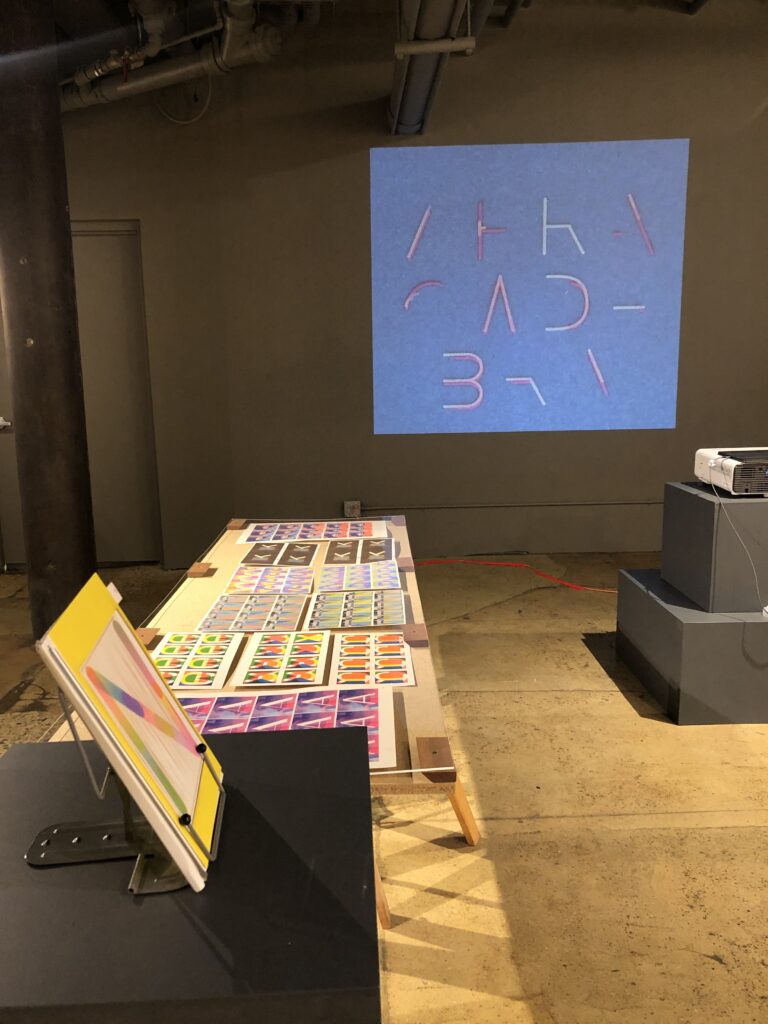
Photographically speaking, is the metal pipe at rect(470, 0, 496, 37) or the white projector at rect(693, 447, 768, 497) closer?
the white projector at rect(693, 447, 768, 497)

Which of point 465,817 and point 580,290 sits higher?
point 580,290

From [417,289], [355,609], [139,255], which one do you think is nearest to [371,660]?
[355,609]

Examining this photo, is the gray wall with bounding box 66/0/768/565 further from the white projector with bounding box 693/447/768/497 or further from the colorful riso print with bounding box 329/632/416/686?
the colorful riso print with bounding box 329/632/416/686

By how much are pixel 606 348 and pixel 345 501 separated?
1.86 m

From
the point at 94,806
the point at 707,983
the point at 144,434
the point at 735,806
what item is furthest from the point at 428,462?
the point at 94,806

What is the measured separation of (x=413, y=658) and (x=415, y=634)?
12 centimetres

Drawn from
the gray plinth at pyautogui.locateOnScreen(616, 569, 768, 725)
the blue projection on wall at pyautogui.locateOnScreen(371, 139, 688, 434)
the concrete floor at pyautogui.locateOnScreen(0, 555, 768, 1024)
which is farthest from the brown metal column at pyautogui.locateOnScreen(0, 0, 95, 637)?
the gray plinth at pyautogui.locateOnScreen(616, 569, 768, 725)

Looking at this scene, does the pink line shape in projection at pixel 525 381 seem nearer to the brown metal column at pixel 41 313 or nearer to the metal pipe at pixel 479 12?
the metal pipe at pixel 479 12

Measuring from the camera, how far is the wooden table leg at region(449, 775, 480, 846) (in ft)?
6.56

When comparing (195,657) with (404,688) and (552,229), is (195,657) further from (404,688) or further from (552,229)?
(552,229)

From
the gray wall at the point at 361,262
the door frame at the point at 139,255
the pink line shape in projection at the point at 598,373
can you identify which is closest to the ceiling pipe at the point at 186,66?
the gray wall at the point at 361,262

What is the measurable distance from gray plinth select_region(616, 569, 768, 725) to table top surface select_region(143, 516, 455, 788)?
1017mm

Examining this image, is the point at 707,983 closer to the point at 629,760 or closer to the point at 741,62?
the point at 629,760

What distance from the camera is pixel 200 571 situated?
2553 mm
